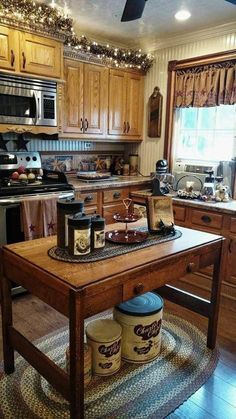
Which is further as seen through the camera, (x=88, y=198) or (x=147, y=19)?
(x=88, y=198)

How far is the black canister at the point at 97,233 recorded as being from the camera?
158cm

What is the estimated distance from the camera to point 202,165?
3.66 meters

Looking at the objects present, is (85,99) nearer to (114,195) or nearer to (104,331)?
(114,195)

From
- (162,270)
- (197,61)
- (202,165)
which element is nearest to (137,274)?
(162,270)

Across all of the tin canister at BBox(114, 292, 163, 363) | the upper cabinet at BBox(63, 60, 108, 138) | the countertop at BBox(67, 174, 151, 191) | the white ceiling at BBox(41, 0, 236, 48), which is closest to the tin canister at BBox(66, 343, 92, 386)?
the tin canister at BBox(114, 292, 163, 363)

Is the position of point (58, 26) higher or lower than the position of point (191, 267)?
higher

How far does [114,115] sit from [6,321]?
8.88 feet

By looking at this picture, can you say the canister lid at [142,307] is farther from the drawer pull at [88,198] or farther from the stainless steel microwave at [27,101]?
the stainless steel microwave at [27,101]

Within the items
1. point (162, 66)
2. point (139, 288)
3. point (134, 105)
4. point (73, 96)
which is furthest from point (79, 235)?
point (162, 66)

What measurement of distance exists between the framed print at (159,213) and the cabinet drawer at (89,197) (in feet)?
4.82

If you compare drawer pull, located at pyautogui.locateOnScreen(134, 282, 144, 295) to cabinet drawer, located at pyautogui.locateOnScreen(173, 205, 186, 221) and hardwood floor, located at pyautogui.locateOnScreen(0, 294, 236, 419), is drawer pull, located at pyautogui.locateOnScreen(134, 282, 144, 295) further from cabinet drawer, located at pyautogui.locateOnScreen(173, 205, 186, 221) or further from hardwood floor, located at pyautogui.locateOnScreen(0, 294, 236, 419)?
cabinet drawer, located at pyautogui.locateOnScreen(173, 205, 186, 221)

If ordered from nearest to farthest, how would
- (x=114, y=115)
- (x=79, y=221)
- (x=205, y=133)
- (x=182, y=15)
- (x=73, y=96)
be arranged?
(x=79, y=221) < (x=182, y=15) < (x=73, y=96) < (x=205, y=133) < (x=114, y=115)

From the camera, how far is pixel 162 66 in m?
3.82

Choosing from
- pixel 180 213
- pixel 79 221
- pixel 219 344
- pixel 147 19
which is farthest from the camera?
pixel 180 213
